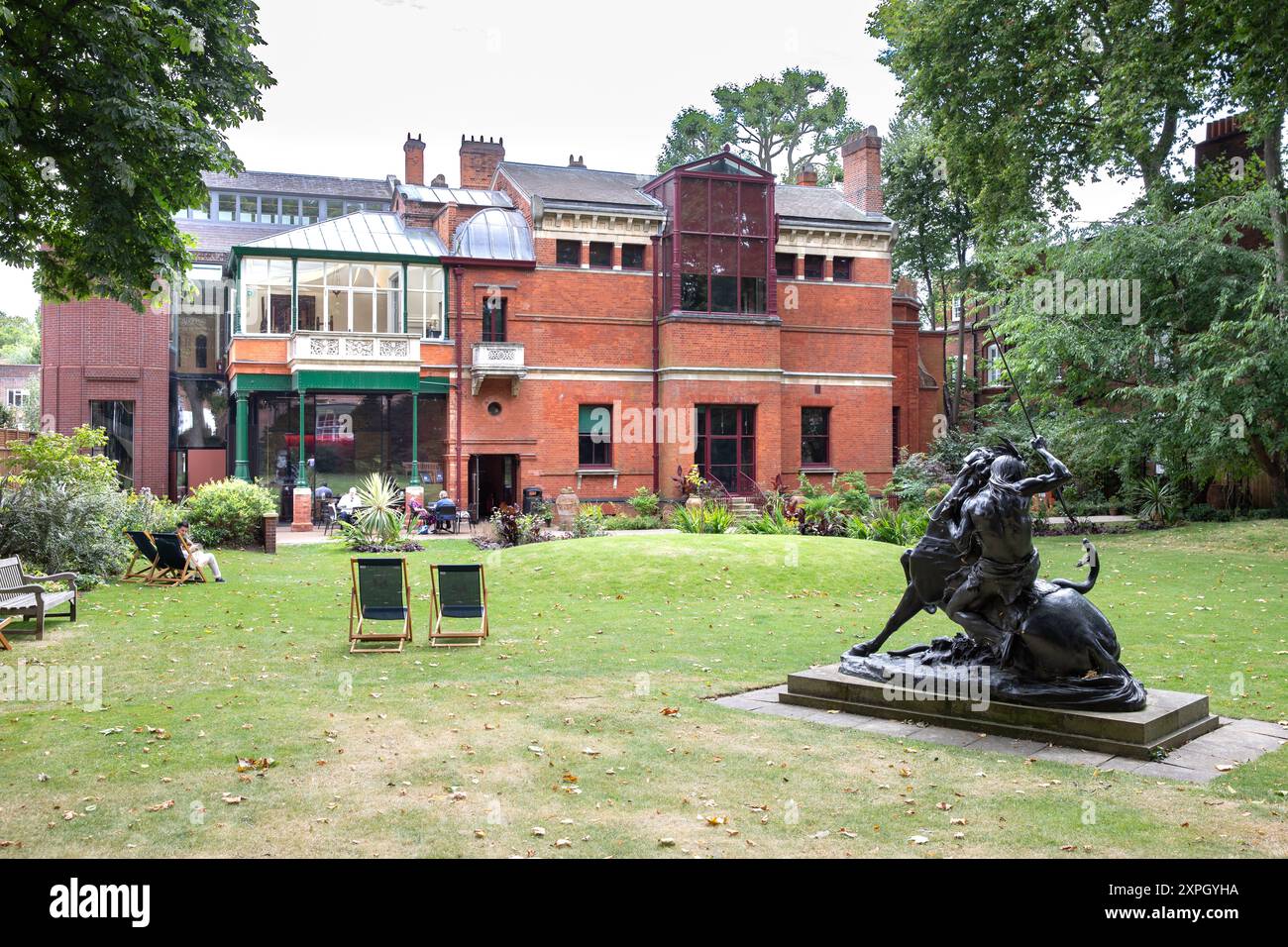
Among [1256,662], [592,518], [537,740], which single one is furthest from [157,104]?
[592,518]

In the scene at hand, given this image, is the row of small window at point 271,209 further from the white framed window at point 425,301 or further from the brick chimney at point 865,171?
the brick chimney at point 865,171

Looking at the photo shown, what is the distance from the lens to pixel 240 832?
17.8 ft

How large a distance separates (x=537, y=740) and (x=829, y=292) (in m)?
31.0

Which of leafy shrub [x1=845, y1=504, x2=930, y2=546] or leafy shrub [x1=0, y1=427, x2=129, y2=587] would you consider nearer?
leafy shrub [x1=0, y1=427, x2=129, y2=587]

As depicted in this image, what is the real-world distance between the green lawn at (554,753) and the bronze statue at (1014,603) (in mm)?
882

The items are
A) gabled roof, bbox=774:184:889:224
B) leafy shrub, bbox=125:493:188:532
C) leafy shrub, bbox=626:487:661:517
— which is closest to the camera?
leafy shrub, bbox=125:493:188:532

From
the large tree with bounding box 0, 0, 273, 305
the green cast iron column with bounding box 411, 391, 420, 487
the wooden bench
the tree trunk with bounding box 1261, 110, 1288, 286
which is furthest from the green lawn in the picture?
the green cast iron column with bounding box 411, 391, 420, 487

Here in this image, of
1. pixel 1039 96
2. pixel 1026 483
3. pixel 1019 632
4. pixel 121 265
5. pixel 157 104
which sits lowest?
pixel 1019 632

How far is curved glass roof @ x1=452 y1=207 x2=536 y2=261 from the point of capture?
3338cm

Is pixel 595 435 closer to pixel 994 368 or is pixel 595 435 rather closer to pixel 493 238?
pixel 493 238

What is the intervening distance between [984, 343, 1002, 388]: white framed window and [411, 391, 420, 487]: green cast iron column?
19.3 meters

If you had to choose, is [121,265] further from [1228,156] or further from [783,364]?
[1228,156]

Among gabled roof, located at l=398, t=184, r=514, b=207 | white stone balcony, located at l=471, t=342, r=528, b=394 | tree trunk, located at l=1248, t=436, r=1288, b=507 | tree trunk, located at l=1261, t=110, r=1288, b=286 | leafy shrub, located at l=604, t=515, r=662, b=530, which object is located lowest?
leafy shrub, located at l=604, t=515, r=662, b=530

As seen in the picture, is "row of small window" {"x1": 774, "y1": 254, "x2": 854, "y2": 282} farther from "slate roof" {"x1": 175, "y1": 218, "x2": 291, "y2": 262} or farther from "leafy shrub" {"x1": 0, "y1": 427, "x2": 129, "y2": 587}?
"leafy shrub" {"x1": 0, "y1": 427, "x2": 129, "y2": 587}
